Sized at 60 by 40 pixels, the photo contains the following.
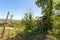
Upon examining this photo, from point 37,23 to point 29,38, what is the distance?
4.45 metres

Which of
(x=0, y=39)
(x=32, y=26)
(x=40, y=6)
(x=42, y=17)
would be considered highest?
(x=40, y=6)

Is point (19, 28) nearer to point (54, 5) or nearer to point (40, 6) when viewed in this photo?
point (40, 6)

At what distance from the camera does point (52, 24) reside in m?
15.7

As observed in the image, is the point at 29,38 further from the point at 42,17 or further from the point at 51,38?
the point at 42,17

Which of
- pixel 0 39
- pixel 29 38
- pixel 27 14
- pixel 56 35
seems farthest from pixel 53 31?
pixel 0 39

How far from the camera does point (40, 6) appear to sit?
16641 millimetres

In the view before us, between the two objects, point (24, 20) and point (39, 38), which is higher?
point (24, 20)

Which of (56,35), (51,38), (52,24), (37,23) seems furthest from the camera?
(37,23)

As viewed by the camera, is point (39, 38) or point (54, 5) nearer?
point (39, 38)

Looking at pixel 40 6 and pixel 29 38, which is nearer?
pixel 29 38

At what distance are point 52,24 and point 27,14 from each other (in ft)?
11.6

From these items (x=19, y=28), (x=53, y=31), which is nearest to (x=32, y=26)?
(x=19, y=28)

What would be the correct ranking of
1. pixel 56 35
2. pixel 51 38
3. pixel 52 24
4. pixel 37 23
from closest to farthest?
pixel 51 38 → pixel 56 35 → pixel 52 24 → pixel 37 23

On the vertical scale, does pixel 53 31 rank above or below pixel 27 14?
below
